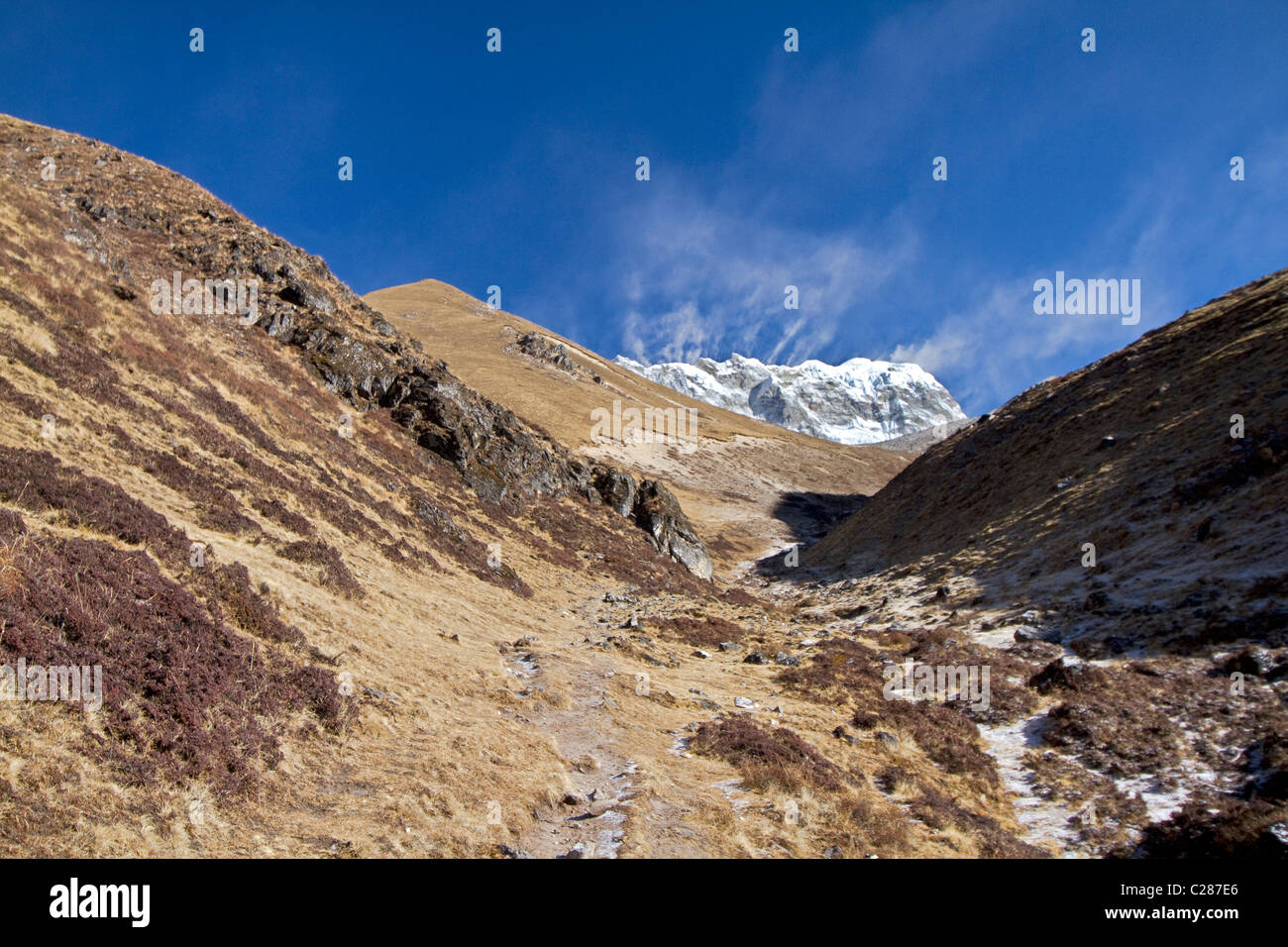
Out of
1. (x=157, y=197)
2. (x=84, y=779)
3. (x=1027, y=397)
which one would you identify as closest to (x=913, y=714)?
(x=84, y=779)

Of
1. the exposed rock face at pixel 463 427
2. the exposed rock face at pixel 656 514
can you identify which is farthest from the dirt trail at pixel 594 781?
the exposed rock face at pixel 656 514

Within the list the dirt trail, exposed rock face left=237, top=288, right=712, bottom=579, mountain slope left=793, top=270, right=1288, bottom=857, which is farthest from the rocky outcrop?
the dirt trail

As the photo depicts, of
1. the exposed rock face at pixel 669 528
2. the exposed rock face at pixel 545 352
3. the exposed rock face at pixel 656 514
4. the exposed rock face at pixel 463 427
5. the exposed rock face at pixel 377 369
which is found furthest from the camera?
the exposed rock face at pixel 545 352

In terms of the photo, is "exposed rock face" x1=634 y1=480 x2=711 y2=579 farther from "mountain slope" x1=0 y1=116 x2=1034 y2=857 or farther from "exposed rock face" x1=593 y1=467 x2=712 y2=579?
"mountain slope" x1=0 y1=116 x2=1034 y2=857

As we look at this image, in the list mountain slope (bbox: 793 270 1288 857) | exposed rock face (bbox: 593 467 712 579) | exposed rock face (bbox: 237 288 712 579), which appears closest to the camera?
mountain slope (bbox: 793 270 1288 857)

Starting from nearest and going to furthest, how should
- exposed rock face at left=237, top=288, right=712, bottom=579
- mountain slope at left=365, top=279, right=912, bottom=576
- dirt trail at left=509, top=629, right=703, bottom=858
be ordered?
dirt trail at left=509, top=629, right=703, bottom=858
exposed rock face at left=237, top=288, right=712, bottom=579
mountain slope at left=365, top=279, right=912, bottom=576

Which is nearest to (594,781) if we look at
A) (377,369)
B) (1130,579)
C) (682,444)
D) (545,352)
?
(1130,579)

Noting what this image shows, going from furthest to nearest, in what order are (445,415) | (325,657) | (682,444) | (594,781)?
(682,444), (445,415), (325,657), (594,781)

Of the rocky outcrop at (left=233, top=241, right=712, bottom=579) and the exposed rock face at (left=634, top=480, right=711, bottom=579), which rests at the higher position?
the rocky outcrop at (left=233, top=241, right=712, bottom=579)

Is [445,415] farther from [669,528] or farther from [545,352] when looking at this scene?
[545,352]

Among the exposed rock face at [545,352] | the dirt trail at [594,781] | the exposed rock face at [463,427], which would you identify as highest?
the exposed rock face at [545,352]

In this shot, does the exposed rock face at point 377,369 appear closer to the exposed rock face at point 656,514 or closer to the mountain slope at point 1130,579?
the exposed rock face at point 656,514

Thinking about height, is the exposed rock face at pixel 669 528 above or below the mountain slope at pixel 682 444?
below

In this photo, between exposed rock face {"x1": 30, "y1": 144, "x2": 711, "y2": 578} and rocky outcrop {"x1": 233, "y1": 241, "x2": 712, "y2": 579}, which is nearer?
rocky outcrop {"x1": 233, "y1": 241, "x2": 712, "y2": 579}
